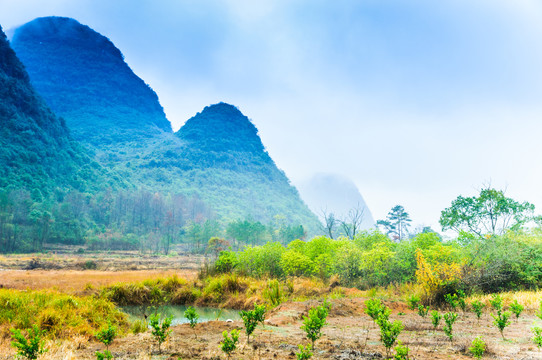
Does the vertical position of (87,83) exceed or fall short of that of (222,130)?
it exceeds it

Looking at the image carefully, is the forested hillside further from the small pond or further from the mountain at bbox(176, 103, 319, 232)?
the small pond

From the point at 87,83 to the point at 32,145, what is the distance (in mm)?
107707

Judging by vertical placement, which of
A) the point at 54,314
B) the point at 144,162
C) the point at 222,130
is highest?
the point at 222,130

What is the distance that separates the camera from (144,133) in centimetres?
15725

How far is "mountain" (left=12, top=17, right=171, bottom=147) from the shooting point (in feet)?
490

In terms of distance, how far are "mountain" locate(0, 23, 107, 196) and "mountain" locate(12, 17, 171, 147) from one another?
2052 inches

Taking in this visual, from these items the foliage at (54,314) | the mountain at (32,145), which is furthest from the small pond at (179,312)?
the mountain at (32,145)

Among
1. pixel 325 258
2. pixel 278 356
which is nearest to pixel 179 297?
pixel 325 258

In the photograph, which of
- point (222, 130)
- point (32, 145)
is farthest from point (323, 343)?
point (222, 130)

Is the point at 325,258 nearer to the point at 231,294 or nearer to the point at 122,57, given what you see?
the point at 231,294

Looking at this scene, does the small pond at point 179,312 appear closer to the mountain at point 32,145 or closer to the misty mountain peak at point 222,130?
the mountain at point 32,145

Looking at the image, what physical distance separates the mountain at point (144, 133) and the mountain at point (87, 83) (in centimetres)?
44

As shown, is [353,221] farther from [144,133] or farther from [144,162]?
[144,133]

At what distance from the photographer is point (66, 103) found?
15238 centimetres
